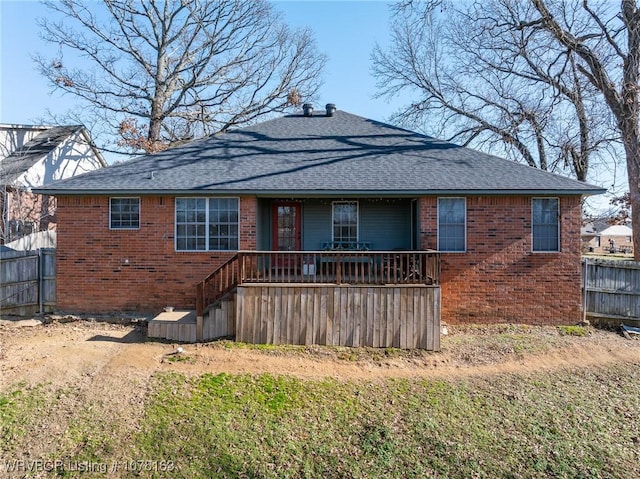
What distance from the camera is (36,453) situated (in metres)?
4.68

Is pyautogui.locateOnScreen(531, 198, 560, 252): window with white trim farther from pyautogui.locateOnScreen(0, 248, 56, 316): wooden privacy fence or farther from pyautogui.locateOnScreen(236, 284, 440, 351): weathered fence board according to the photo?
pyautogui.locateOnScreen(0, 248, 56, 316): wooden privacy fence

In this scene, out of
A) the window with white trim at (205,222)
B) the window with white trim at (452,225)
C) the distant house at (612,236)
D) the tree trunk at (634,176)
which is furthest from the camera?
the distant house at (612,236)

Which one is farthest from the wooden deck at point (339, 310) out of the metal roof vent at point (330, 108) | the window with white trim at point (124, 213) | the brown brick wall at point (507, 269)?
the metal roof vent at point (330, 108)

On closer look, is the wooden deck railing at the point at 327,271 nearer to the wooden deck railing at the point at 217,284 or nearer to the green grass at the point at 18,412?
the wooden deck railing at the point at 217,284

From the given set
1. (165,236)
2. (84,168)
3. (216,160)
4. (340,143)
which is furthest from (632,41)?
(84,168)

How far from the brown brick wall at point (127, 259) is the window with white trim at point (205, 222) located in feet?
0.56

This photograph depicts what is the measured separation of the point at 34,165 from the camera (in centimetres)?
1655

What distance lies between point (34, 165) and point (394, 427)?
18729 mm

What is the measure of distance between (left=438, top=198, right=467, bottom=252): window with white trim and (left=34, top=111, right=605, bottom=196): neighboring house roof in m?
0.49

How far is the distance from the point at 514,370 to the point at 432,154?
6.07 m

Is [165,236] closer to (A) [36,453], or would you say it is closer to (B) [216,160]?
(B) [216,160]

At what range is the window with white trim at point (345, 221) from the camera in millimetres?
10281

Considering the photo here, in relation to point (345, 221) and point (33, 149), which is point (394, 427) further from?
point (33, 149)

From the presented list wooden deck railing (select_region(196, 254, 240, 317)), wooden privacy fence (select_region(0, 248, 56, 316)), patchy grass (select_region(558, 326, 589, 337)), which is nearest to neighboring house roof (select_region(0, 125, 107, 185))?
wooden privacy fence (select_region(0, 248, 56, 316))
